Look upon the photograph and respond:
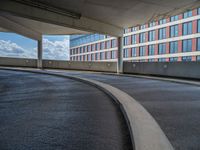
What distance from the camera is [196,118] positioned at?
4.13 meters

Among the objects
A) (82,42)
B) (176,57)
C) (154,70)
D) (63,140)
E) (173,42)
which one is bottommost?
(63,140)

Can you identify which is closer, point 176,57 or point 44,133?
point 44,133

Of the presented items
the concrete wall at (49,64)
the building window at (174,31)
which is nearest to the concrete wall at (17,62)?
the concrete wall at (49,64)

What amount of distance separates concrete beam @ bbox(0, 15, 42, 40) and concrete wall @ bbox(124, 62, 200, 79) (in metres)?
16.7

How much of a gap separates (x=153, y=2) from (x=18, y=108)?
1288cm

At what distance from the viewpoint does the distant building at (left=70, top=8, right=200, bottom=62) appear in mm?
41844

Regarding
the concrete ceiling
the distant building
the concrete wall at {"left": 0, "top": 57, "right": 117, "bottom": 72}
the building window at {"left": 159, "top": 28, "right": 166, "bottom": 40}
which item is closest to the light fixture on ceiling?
the concrete ceiling

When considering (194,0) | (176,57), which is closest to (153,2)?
(194,0)

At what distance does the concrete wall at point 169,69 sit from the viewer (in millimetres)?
14289

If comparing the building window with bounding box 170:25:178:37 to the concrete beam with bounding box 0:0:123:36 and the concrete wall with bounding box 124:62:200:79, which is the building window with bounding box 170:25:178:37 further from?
the concrete wall with bounding box 124:62:200:79

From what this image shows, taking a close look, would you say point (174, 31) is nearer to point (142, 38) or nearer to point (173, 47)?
point (173, 47)

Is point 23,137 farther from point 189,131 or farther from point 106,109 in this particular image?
point 189,131

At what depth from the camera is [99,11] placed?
54.5 ft

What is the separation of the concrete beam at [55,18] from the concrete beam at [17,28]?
335 inches
